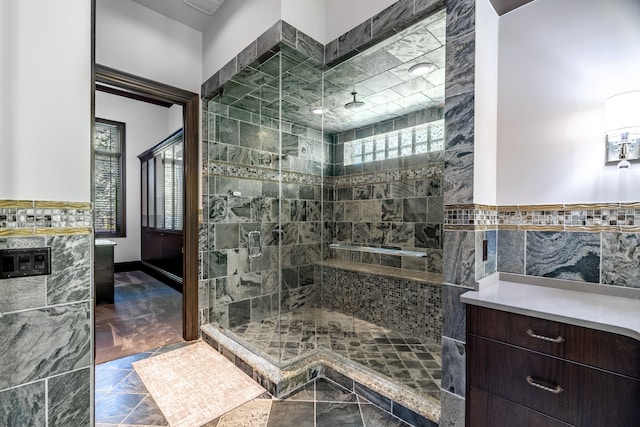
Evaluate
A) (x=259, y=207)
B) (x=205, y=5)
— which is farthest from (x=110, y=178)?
(x=205, y=5)

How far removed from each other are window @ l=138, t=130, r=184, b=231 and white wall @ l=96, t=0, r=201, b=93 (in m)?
1.72

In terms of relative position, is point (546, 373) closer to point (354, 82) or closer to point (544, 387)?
point (544, 387)

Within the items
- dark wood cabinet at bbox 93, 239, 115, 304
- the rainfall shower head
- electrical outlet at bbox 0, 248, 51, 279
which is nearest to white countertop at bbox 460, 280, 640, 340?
electrical outlet at bbox 0, 248, 51, 279

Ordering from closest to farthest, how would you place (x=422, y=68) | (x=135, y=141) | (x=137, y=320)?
(x=422, y=68)
(x=137, y=320)
(x=135, y=141)

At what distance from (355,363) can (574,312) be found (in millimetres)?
1423

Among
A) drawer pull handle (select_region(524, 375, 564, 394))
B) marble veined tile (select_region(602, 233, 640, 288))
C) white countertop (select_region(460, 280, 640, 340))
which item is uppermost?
marble veined tile (select_region(602, 233, 640, 288))

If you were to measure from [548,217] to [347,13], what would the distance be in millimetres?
1879

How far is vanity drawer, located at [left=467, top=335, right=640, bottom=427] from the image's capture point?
3.23ft

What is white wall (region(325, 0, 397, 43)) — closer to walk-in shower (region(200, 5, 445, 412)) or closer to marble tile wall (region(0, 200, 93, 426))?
walk-in shower (region(200, 5, 445, 412))

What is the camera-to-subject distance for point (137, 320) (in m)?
3.15

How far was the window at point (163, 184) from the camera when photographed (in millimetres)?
4449

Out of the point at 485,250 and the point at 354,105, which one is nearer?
the point at 485,250

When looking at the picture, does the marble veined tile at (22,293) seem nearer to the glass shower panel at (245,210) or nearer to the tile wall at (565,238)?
the glass shower panel at (245,210)

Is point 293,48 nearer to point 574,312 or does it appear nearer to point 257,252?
point 257,252
